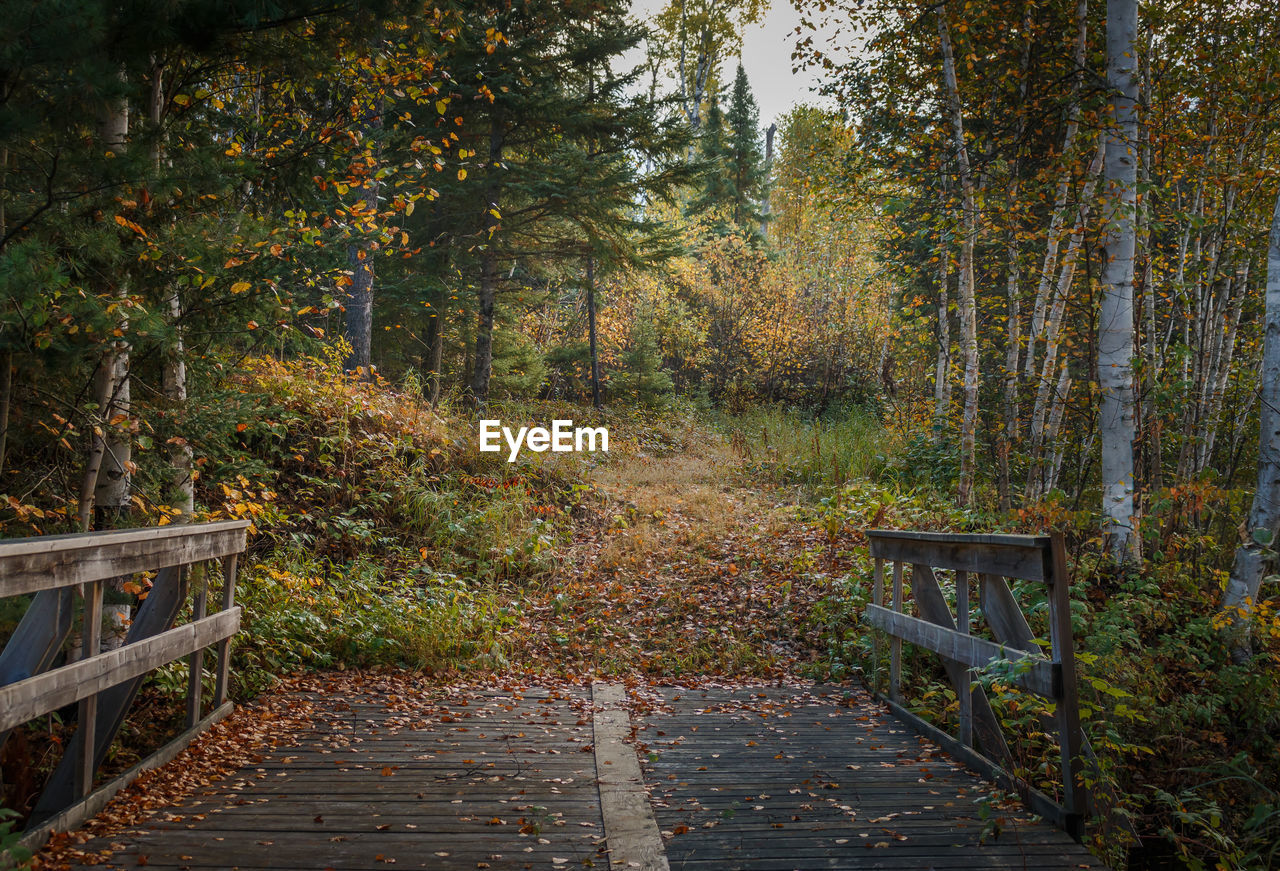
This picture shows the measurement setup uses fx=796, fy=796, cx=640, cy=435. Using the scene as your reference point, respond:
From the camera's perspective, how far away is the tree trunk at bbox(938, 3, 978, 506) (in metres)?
9.84

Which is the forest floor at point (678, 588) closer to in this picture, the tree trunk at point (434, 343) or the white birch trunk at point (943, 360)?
the white birch trunk at point (943, 360)

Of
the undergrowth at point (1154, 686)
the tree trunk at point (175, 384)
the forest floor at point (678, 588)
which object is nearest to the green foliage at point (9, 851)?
the tree trunk at point (175, 384)

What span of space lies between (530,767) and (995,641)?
2831mm

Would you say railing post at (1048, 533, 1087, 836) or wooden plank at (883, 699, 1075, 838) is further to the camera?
wooden plank at (883, 699, 1075, 838)

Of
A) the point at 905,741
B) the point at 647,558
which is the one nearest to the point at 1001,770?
the point at 905,741

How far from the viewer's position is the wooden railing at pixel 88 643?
3014 millimetres

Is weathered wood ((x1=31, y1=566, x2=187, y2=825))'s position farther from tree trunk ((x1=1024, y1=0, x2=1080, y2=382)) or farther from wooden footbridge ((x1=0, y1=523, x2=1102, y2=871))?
tree trunk ((x1=1024, y1=0, x2=1080, y2=382))

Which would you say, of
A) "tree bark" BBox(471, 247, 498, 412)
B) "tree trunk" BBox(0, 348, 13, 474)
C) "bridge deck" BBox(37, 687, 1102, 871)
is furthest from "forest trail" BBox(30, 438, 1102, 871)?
"tree bark" BBox(471, 247, 498, 412)

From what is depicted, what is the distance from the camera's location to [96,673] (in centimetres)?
348

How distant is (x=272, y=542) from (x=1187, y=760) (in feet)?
27.6

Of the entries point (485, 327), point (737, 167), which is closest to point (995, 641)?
point (485, 327)

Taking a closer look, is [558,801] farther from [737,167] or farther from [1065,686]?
[737,167]

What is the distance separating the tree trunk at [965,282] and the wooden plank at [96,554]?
28.1 ft

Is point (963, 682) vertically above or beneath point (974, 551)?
beneath
